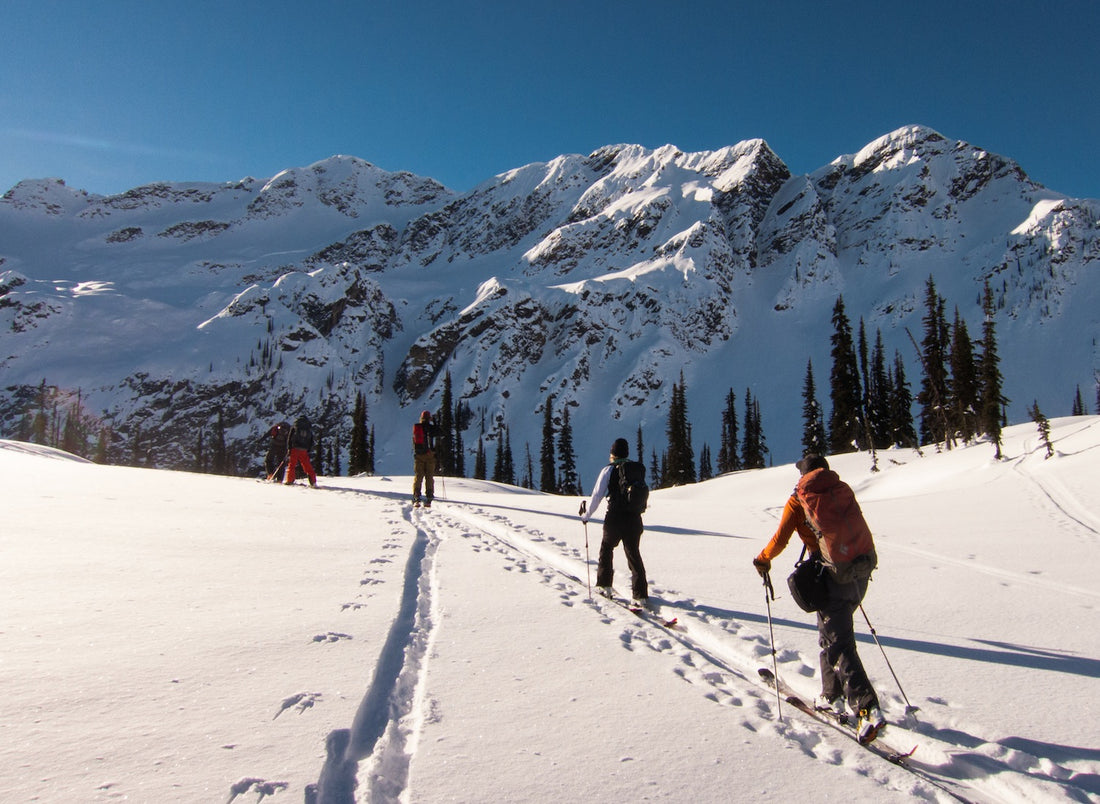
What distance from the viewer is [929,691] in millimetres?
4516

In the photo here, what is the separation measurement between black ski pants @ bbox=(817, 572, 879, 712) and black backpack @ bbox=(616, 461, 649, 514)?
2954mm

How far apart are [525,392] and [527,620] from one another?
11719 cm

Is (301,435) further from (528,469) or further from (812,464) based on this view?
(528,469)

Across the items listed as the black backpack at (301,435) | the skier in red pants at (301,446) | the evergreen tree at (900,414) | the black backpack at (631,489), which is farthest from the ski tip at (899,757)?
the evergreen tree at (900,414)

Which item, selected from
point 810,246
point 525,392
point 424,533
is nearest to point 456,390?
point 525,392

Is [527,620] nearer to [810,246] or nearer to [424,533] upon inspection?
[424,533]

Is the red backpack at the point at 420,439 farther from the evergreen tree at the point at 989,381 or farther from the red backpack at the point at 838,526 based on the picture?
the evergreen tree at the point at 989,381

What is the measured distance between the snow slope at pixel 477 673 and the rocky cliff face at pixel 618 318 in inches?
3684

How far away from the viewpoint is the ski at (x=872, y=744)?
11.0 ft

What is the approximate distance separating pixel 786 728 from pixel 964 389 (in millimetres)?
49748

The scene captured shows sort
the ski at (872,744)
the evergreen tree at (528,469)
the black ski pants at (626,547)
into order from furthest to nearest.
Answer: the evergreen tree at (528,469) < the black ski pants at (626,547) < the ski at (872,744)

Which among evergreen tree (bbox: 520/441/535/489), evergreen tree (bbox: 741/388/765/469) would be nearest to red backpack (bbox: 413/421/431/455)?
evergreen tree (bbox: 741/388/765/469)

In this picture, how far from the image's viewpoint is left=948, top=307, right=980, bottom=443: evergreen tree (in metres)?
43.4

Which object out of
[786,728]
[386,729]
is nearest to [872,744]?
[786,728]
